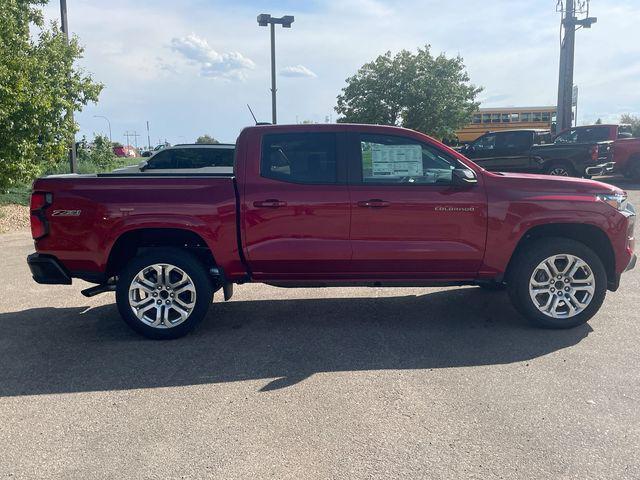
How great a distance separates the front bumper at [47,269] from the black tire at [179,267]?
0.54m

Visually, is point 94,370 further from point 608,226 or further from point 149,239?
point 608,226

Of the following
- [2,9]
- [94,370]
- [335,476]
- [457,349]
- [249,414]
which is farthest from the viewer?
[2,9]

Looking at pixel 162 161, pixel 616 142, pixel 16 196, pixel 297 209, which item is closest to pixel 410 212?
pixel 297 209

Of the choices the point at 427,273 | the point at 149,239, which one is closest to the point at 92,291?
the point at 149,239

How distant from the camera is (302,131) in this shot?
5.58 meters

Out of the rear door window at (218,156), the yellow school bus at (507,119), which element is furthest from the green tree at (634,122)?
the rear door window at (218,156)

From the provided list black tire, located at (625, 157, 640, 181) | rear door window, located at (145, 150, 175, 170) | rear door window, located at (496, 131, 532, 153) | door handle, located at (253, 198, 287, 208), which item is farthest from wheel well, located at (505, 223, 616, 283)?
black tire, located at (625, 157, 640, 181)

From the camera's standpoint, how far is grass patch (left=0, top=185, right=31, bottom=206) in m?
14.9

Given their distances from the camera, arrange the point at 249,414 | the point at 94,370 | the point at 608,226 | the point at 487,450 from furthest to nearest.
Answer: the point at 608,226 < the point at 94,370 < the point at 249,414 < the point at 487,450

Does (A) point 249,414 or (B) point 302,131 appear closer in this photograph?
(A) point 249,414

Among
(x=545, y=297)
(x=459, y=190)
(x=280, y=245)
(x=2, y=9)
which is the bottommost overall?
(x=545, y=297)

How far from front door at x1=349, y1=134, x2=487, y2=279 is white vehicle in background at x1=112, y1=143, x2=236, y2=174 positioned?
730 centimetres

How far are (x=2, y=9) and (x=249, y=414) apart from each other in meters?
10.8

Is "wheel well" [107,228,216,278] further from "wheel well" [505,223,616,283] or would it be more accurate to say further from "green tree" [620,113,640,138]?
"green tree" [620,113,640,138]
